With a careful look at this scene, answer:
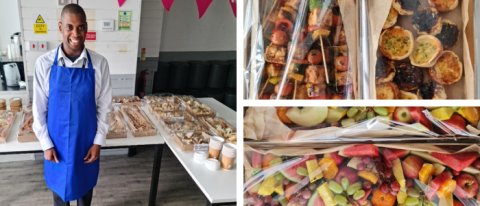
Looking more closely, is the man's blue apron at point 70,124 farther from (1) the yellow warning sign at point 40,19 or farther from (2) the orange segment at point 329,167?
(1) the yellow warning sign at point 40,19

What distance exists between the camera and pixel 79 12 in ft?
7.73

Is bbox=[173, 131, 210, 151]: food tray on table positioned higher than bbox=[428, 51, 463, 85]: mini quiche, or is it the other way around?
bbox=[428, 51, 463, 85]: mini quiche

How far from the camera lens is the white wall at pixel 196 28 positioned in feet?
20.3

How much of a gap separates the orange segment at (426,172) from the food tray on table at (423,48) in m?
0.23

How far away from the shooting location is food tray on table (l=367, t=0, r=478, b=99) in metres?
1.25

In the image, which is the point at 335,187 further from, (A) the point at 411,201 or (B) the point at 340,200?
(A) the point at 411,201

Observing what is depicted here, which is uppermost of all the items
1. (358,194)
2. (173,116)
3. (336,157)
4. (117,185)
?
(336,157)

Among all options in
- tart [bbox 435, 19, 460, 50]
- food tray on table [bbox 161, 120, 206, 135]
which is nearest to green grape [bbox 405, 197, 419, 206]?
tart [bbox 435, 19, 460, 50]

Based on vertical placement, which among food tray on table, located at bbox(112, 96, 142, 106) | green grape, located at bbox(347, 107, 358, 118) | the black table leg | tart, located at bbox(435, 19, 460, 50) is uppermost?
tart, located at bbox(435, 19, 460, 50)

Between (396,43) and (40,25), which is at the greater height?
(396,43)

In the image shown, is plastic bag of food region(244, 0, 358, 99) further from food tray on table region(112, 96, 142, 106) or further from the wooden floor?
food tray on table region(112, 96, 142, 106)

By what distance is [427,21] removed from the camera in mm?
1253

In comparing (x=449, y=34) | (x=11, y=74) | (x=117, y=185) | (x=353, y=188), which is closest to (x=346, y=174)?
(x=353, y=188)

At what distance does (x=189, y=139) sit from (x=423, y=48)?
1943 mm
